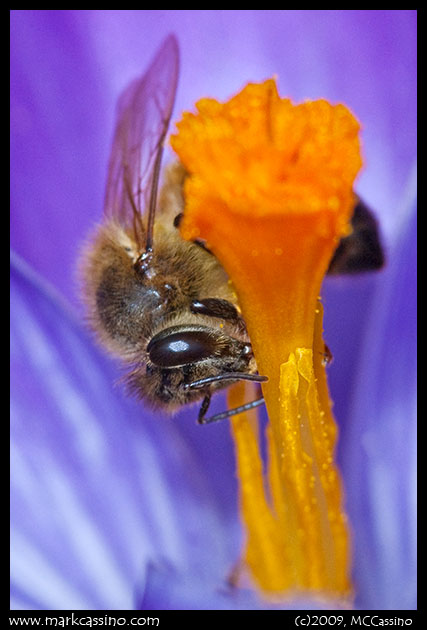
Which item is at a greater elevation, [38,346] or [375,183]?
[375,183]

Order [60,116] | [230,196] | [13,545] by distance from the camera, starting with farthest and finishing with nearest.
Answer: [60,116] → [13,545] → [230,196]

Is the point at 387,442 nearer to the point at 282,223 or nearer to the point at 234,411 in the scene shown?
the point at 234,411

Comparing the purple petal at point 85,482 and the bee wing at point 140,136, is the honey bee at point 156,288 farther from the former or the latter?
the purple petal at point 85,482

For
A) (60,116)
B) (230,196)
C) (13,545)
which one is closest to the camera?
(230,196)

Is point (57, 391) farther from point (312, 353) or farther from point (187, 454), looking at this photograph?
point (312, 353)

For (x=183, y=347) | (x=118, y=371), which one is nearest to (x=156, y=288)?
(x=183, y=347)

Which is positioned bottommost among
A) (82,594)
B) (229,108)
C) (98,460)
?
(82,594)

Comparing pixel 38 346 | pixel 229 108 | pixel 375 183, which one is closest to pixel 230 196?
pixel 229 108
